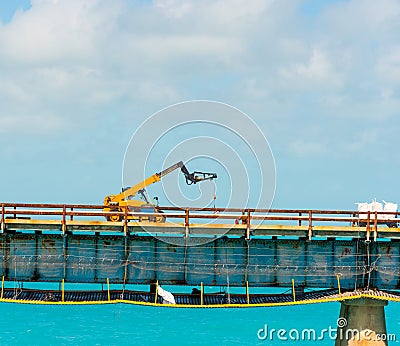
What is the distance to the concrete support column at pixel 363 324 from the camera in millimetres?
30500

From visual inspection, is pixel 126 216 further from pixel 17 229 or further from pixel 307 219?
pixel 307 219

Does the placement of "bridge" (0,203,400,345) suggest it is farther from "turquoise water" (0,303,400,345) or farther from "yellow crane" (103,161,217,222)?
"turquoise water" (0,303,400,345)

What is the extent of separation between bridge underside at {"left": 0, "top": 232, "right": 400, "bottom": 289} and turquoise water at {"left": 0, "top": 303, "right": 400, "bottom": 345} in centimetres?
2931

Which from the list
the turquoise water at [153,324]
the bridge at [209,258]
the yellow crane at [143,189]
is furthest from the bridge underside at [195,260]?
the turquoise water at [153,324]

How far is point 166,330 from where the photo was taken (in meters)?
67.0

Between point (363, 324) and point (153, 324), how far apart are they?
42.0 meters

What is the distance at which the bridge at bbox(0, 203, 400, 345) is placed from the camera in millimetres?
29953

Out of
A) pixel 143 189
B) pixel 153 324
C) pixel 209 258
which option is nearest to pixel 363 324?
pixel 209 258

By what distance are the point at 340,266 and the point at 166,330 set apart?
3886cm

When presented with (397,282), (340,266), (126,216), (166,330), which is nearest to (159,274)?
(126,216)

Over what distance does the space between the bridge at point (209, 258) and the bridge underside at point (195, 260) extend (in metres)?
0.04

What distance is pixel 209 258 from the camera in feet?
100

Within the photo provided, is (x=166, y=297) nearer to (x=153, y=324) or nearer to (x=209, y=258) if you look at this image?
(x=209, y=258)

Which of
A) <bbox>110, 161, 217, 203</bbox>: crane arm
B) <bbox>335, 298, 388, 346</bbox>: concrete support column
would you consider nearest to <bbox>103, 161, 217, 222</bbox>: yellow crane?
<bbox>110, 161, 217, 203</bbox>: crane arm
